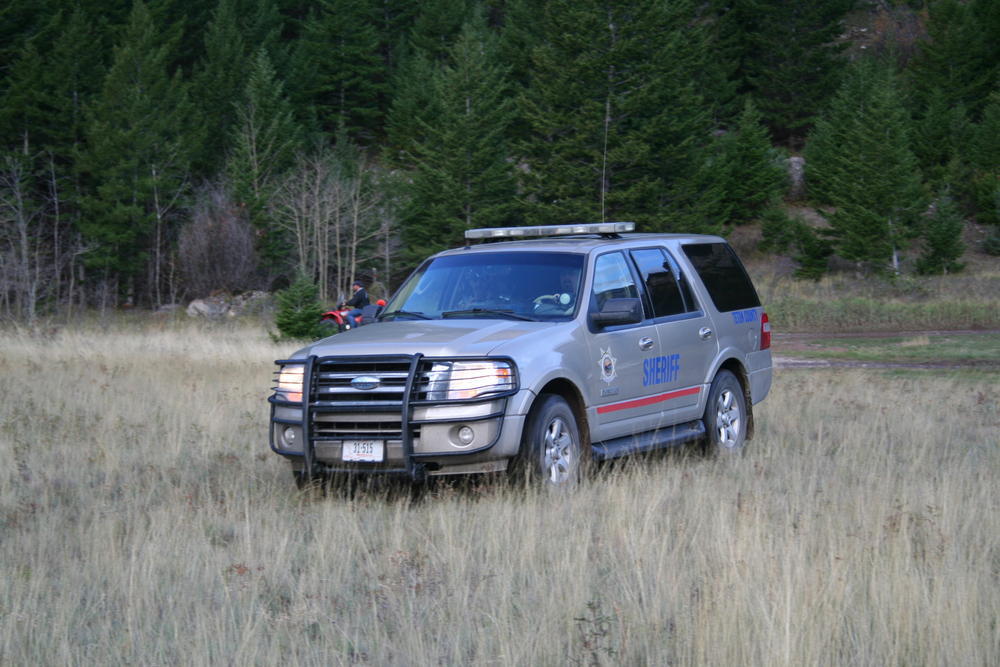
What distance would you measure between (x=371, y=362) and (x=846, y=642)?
390 cm

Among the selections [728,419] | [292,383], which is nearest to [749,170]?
[728,419]

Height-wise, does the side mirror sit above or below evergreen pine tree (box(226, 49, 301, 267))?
below

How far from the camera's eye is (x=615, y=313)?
26.6 feet

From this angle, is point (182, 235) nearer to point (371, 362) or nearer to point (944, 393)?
point (944, 393)

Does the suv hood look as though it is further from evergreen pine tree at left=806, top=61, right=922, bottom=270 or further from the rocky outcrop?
evergreen pine tree at left=806, top=61, right=922, bottom=270

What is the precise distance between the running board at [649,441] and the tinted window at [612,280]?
3.49 ft

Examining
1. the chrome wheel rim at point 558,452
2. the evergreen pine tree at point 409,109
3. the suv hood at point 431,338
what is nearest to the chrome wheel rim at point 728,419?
the chrome wheel rim at point 558,452

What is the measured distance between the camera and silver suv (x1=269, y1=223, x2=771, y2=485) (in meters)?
7.25

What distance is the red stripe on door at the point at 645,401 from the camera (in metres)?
8.30

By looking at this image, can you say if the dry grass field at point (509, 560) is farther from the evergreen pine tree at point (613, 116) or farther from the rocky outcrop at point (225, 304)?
the rocky outcrop at point (225, 304)

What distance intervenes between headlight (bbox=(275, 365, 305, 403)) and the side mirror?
2.18 m

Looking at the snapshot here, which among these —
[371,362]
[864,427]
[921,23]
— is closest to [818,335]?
[864,427]

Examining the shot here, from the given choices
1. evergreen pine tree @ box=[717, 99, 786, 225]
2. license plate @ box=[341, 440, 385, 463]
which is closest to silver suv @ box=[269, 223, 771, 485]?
license plate @ box=[341, 440, 385, 463]

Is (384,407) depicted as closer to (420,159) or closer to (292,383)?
(292,383)
